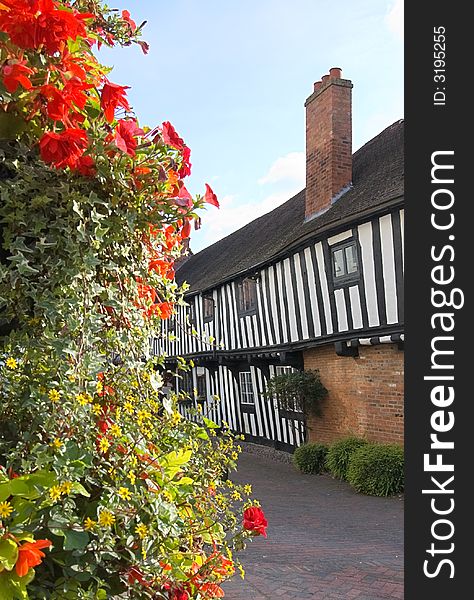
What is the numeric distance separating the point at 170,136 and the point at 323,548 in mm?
5828

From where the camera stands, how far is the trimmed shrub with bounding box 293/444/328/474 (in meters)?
12.2

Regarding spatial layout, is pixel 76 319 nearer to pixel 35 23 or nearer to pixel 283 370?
pixel 35 23

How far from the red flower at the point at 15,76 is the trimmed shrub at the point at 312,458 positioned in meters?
11.7

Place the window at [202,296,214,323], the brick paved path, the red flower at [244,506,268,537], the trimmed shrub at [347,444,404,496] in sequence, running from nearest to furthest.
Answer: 1. the red flower at [244,506,268,537]
2. the brick paved path
3. the trimmed shrub at [347,444,404,496]
4. the window at [202,296,214,323]

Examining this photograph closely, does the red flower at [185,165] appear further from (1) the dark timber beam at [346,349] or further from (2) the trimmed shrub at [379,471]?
(1) the dark timber beam at [346,349]

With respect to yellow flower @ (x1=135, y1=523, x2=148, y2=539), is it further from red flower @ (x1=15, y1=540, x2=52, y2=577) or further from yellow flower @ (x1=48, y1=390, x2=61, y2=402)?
yellow flower @ (x1=48, y1=390, x2=61, y2=402)

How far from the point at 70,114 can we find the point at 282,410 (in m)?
13.2

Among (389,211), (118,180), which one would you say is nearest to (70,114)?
(118,180)

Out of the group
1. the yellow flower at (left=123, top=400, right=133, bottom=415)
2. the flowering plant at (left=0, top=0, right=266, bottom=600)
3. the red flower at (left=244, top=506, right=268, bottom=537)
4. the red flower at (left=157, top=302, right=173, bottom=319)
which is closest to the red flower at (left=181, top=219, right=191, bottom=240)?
the flowering plant at (left=0, top=0, right=266, bottom=600)

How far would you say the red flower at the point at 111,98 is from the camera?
1595 mm

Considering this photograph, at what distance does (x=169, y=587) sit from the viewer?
5.81 ft

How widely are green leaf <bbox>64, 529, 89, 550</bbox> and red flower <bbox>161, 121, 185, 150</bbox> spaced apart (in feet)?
3.63

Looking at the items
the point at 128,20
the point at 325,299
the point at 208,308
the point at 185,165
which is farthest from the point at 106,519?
the point at 208,308

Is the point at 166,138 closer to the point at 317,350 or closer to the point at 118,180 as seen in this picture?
the point at 118,180
